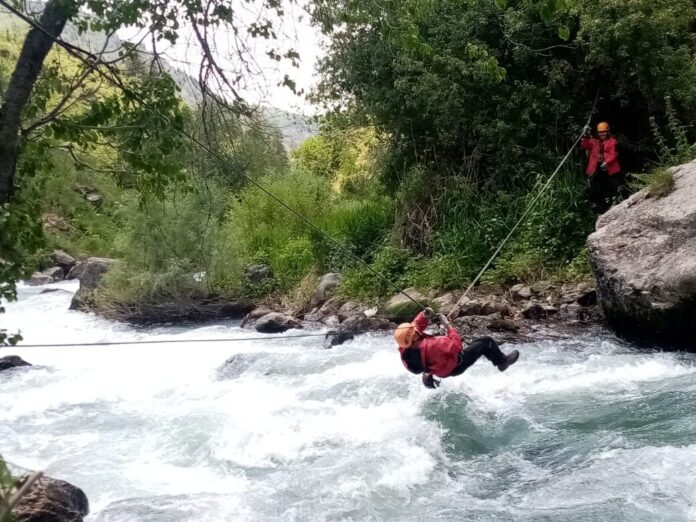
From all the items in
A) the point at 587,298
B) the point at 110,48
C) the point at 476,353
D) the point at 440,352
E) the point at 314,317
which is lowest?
the point at 314,317

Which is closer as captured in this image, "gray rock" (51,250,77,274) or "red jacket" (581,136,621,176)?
"red jacket" (581,136,621,176)

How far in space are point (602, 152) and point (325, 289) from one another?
4883 millimetres

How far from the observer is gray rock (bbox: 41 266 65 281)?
16608 millimetres

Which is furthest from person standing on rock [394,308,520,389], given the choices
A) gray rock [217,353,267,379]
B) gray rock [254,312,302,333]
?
gray rock [254,312,302,333]

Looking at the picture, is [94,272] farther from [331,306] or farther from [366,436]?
[366,436]

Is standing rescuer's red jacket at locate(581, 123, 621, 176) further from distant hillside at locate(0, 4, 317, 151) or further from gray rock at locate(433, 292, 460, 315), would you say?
distant hillside at locate(0, 4, 317, 151)

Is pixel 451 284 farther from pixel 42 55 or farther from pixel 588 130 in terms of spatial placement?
pixel 42 55

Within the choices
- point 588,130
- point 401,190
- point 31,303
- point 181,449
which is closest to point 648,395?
point 181,449

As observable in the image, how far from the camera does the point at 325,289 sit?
11.4m

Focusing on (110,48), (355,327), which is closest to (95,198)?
(355,327)

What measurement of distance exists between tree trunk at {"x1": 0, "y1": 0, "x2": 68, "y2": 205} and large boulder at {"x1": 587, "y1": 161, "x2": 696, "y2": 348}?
574 cm

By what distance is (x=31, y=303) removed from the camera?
537 inches

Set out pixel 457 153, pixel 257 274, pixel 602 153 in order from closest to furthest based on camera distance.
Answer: pixel 602 153 → pixel 457 153 → pixel 257 274

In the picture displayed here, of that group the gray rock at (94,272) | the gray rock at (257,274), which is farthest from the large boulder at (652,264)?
the gray rock at (94,272)
